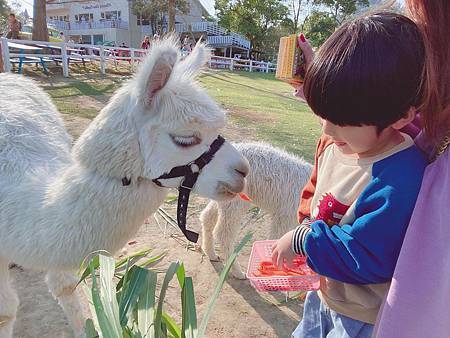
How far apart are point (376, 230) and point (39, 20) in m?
16.0

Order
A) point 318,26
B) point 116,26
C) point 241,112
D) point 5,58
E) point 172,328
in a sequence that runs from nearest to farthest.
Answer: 1. point 172,328
2. point 241,112
3. point 5,58
4. point 318,26
5. point 116,26

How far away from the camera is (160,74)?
144cm

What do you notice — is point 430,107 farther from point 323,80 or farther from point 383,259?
point 383,259

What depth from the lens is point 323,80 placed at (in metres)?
0.92

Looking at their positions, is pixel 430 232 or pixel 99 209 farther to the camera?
pixel 99 209

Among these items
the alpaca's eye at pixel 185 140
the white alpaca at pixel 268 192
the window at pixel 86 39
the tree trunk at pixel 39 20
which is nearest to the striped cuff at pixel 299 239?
the alpaca's eye at pixel 185 140

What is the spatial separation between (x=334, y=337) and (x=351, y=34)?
823 mm

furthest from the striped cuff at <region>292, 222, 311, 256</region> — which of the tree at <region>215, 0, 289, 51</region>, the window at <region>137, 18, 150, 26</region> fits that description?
the window at <region>137, 18, 150, 26</region>

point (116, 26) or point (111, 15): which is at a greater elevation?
point (111, 15)

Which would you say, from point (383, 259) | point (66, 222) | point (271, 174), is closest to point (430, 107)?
point (383, 259)

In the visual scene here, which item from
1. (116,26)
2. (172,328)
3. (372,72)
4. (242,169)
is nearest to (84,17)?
(116,26)

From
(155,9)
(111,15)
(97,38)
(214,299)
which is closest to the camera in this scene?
(214,299)

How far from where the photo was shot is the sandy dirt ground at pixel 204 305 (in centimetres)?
238

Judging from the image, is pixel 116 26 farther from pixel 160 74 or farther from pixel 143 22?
pixel 160 74
